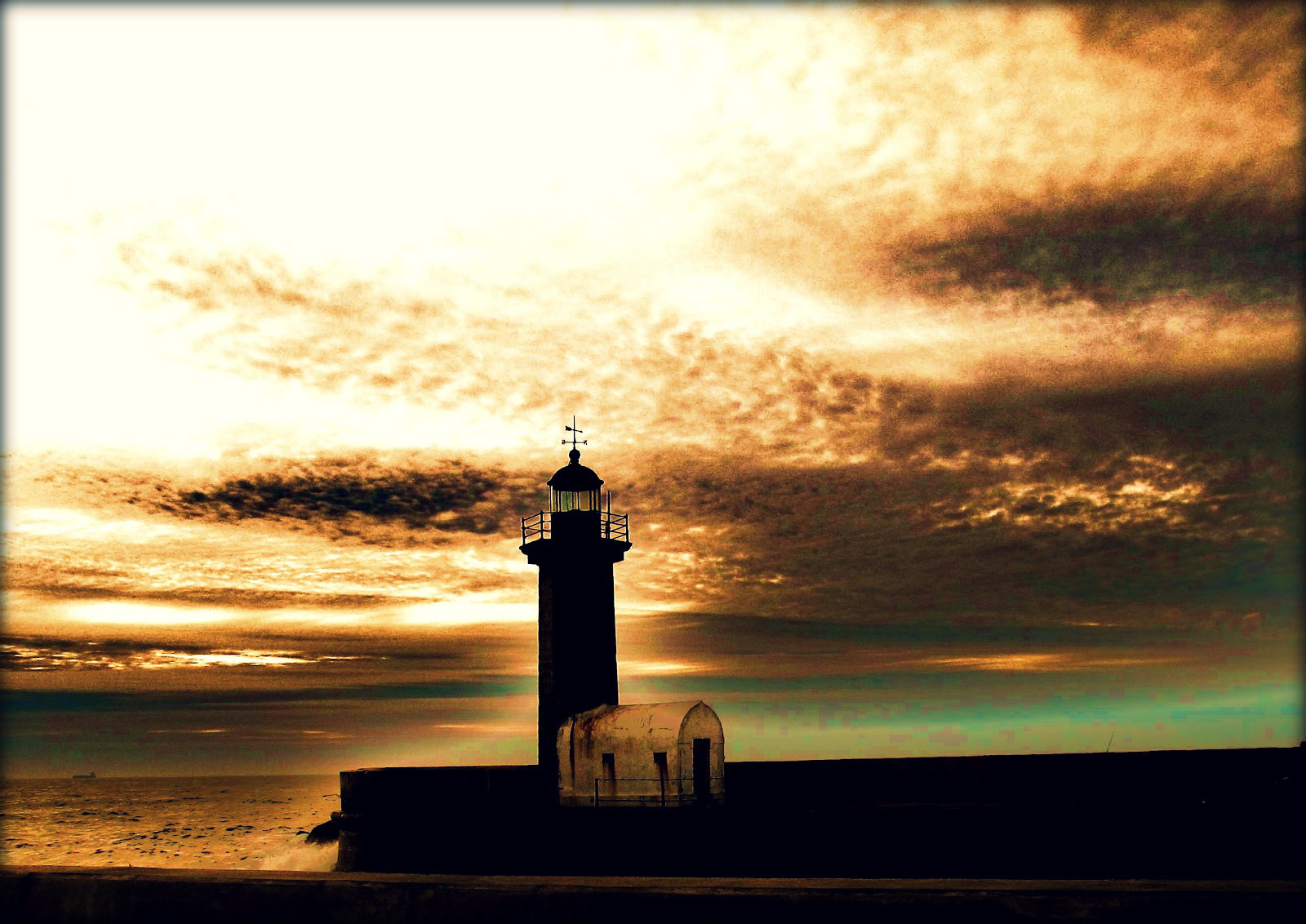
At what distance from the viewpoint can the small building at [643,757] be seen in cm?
1884

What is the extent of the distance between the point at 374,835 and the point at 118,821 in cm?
7389

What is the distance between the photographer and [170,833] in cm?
6444

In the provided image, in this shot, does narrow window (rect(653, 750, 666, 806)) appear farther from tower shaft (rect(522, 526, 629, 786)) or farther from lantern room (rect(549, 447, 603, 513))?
lantern room (rect(549, 447, 603, 513))

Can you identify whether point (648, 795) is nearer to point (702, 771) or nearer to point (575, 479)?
point (702, 771)

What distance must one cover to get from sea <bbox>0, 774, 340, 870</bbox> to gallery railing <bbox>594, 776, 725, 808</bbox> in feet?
33.8

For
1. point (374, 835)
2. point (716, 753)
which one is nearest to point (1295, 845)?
→ point (716, 753)

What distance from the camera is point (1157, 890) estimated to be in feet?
11.0

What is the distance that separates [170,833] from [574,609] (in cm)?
5805

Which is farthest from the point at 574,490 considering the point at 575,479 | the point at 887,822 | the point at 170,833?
the point at 170,833

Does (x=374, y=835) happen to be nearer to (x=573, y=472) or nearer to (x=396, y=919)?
(x=573, y=472)

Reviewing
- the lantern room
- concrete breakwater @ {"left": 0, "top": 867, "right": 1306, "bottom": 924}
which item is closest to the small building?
the lantern room

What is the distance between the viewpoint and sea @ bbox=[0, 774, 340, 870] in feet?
146

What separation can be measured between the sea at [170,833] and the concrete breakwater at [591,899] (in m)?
16.7

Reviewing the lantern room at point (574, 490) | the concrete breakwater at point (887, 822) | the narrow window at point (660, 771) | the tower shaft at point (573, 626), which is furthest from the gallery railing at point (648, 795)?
the lantern room at point (574, 490)
